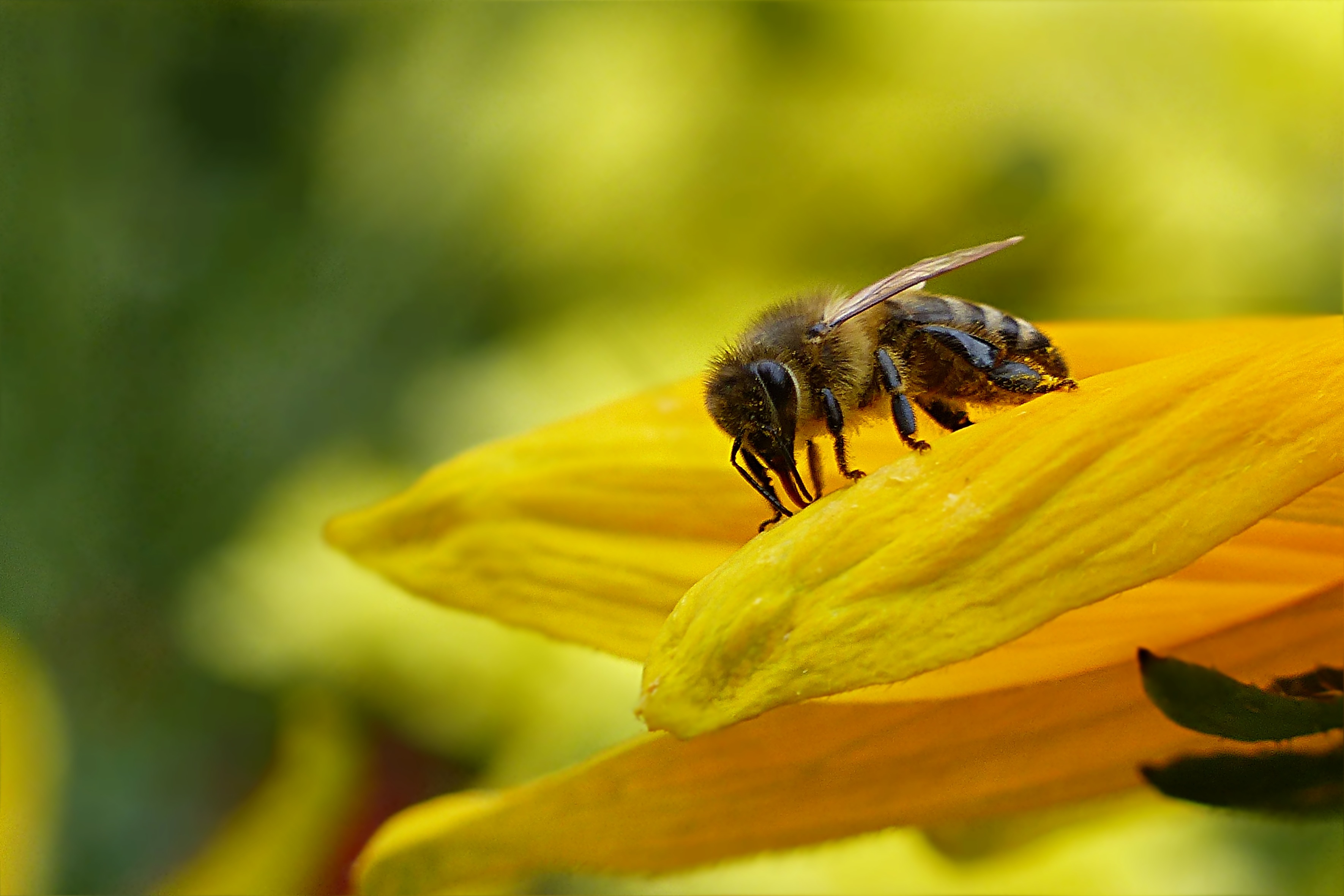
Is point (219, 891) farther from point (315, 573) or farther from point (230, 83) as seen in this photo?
point (230, 83)

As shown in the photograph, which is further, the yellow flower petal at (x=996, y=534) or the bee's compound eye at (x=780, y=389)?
the bee's compound eye at (x=780, y=389)

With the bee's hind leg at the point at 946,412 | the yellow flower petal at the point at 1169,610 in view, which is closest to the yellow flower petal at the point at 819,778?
the yellow flower petal at the point at 1169,610

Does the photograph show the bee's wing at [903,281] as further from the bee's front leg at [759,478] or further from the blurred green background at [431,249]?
the blurred green background at [431,249]

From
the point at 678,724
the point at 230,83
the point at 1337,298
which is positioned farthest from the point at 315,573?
the point at 678,724

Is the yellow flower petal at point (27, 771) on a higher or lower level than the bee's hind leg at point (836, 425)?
lower

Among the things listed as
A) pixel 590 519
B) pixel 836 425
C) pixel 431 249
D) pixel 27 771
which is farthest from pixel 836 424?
pixel 431 249

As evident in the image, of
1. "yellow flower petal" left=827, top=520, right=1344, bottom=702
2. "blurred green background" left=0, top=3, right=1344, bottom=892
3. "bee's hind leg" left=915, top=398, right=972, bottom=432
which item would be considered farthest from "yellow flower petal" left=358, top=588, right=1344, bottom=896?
"blurred green background" left=0, top=3, right=1344, bottom=892

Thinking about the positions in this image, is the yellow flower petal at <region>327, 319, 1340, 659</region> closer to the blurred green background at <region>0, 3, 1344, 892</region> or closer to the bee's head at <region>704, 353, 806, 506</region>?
the bee's head at <region>704, 353, 806, 506</region>
